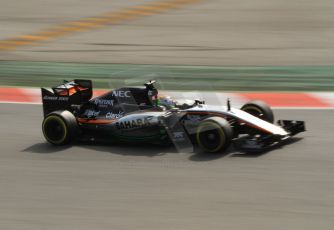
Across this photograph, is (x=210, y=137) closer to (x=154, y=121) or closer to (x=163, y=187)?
(x=154, y=121)

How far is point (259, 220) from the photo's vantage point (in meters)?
7.58

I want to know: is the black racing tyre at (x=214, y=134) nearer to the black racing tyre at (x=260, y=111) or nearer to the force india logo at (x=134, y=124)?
the force india logo at (x=134, y=124)

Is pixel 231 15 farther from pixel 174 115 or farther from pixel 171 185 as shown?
pixel 171 185

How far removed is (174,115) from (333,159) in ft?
6.93

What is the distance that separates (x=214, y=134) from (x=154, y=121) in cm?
92

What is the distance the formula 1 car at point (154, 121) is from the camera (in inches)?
391

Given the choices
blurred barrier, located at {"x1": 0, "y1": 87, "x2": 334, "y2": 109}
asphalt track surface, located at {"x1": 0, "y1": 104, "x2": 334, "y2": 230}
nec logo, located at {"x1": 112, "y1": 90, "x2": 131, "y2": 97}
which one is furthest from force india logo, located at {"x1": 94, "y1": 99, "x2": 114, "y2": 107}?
blurred barrier, located at {"x1": 0, "y1": 87, "x2": 334, "y2": 109}

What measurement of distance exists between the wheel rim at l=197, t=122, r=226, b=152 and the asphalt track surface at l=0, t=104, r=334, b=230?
14cm

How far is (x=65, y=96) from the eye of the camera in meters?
11.1

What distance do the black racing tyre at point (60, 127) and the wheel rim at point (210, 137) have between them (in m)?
1.84

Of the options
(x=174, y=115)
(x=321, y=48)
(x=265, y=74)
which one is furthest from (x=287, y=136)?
(x=321, y=48)

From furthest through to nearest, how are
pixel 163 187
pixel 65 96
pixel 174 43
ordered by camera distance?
pixel 174 43 → pixel 65 96 → pixel 163 187

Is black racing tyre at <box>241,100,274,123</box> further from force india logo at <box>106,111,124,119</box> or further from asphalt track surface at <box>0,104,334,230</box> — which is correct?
force india logo at <box>106,111,124,119</box>

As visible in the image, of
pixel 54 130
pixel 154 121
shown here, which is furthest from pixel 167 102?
pixel 54 130
